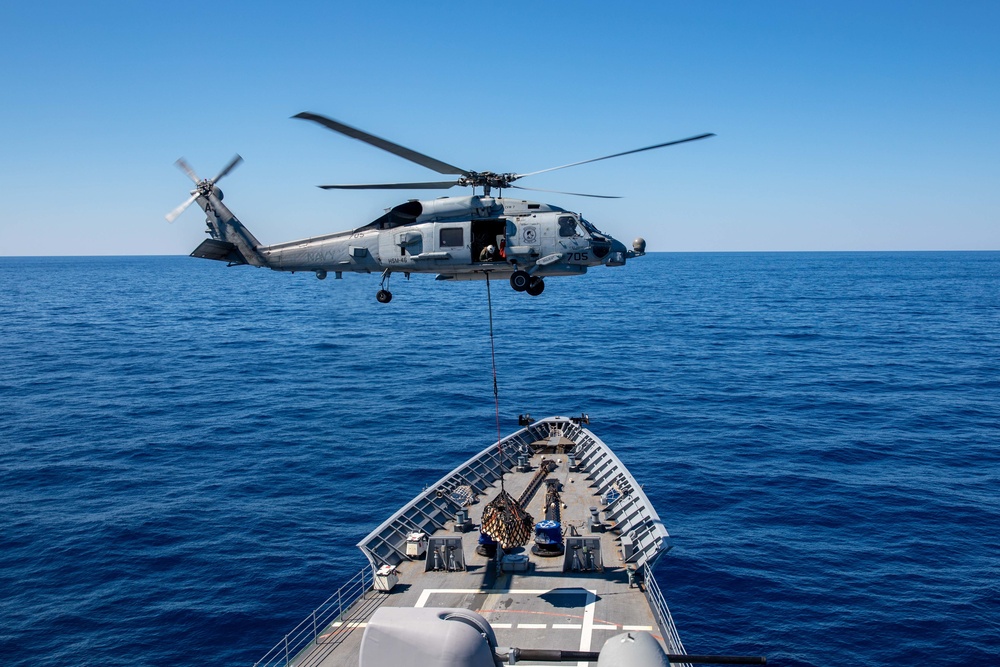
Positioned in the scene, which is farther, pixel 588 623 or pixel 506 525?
pixel 506 525

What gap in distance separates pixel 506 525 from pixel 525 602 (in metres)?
2.67

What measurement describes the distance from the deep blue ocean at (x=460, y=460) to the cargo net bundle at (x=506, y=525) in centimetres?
1045

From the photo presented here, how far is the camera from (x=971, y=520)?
4100 cm

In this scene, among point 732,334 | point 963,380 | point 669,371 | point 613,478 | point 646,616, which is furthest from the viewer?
point 732,334

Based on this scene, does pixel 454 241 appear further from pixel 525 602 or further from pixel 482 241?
pixel 525 602

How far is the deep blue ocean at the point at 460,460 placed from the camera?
3212 cm

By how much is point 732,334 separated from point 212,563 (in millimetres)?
90179

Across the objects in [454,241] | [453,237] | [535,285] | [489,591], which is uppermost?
[453,237]

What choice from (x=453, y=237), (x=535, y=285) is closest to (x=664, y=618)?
(x=535, y=285)

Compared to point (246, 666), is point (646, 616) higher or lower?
higher

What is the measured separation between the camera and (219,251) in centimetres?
2898

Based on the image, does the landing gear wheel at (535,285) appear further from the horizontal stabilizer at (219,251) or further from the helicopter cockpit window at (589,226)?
the horizontal stabilizer at (219,251)

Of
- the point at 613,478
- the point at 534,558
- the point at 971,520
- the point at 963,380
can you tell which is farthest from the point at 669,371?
the point at 534,558

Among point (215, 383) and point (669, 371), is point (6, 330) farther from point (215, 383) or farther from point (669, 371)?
point (669, 371)
